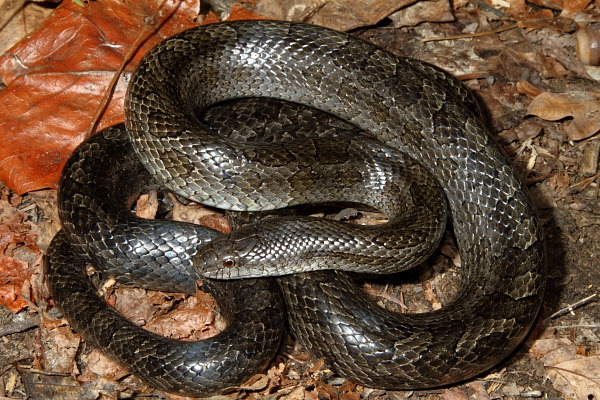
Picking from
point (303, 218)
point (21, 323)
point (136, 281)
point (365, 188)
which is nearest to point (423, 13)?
point (365, 188)

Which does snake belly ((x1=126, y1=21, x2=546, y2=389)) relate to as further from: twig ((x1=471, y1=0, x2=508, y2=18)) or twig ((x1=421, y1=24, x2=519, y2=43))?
twig ((x1=471, y1=0, x2=508, y2=18))

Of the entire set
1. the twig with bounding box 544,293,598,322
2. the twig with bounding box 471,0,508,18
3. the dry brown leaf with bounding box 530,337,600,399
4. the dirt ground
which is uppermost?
the twig with bounding box 471,0,508,18

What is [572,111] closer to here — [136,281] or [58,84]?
[136,281]

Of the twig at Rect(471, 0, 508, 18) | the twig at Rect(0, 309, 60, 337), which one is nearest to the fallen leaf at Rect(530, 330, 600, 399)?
the twig at Rect(471, 0, 508, 18)

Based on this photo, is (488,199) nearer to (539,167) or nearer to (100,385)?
(539,167)

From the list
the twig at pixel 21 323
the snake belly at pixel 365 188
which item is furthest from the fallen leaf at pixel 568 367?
the twig at pixel 21 323

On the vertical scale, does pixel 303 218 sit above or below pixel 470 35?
below
